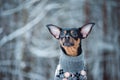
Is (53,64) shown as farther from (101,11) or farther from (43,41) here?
(101,11)

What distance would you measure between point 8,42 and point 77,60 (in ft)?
3.31

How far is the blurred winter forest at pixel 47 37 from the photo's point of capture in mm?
1882

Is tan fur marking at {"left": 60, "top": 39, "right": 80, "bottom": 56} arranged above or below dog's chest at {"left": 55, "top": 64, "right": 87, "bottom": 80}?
above

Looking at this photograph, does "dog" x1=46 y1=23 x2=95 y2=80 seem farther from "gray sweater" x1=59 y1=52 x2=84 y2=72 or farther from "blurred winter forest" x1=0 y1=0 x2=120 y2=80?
"blurred winter forest" x1=0 y1=0 x2=120 y2=80

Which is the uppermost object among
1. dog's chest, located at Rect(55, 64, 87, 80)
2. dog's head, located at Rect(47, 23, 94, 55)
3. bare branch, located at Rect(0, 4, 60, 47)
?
bare branch, located at Rect(0, 4, 60, 47)

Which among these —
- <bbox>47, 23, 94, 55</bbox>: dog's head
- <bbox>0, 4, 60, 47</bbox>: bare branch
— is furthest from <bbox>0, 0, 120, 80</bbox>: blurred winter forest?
<bbox>47, 23, 94, 55</bbox>: dog's head

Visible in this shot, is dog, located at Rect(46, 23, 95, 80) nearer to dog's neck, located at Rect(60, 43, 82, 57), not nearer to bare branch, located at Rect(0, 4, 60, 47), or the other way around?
dog's neck, located at Rect(60, 43, 82, 57)

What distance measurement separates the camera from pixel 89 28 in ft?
3.28

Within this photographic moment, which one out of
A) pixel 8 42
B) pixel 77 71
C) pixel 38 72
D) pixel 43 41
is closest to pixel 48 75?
pixel 38 72

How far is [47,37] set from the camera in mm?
1889

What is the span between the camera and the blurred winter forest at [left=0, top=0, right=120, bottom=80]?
188cm

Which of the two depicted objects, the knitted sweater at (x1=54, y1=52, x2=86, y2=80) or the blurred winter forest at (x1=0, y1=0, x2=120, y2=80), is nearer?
the knitted sweater at (x1=54, y1=52, x2=86, y2=80)

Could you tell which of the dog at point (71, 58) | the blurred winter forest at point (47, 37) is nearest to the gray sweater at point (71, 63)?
the dog at point (71, 58)

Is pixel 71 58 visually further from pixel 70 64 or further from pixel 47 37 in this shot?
pixel 47 37
